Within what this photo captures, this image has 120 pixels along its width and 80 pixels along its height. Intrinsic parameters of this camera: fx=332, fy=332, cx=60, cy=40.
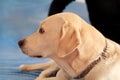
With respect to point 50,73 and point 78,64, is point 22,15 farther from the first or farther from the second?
point 78,64

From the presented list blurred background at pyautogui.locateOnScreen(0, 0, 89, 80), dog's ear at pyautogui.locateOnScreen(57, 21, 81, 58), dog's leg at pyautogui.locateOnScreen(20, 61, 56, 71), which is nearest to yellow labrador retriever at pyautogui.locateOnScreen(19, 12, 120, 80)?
dog's ear at pyautogui.locateOnScreen(57, 21, 81, 58)

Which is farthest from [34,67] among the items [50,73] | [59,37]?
[59,37]

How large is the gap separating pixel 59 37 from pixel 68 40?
76mm

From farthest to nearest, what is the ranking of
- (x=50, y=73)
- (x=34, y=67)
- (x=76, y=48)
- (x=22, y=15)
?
1. (x=22, y=15)
2. (x=34, y=67)
3. (x=50, y=73)
4. (x=76, y=48)

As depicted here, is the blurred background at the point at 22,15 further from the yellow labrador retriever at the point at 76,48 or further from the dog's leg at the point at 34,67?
the yellow labrador retriever at the point at 76,48

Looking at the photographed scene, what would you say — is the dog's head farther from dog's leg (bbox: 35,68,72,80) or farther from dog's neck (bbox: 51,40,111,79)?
dog's leg (bbox: 35,68,72,80)

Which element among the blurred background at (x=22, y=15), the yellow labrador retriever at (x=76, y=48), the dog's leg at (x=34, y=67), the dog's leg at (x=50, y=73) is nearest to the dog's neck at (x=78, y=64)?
the yellow labrador retriever at (x=76, y=48)

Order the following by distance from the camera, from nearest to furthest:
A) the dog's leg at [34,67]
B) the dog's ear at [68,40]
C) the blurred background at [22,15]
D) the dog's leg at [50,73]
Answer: the dog's ear at [68,40] < the dog's leg at [50,73] < the dog's leg at [34,67] < the blurred background at [22,15]

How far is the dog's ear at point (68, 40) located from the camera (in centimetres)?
136

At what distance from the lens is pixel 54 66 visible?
6.28ft

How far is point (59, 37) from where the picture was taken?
56.5 inches

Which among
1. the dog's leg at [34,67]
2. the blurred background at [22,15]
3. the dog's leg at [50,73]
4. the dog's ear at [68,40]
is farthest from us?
the blurred background at [22,15]

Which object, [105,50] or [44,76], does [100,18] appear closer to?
[44,76]

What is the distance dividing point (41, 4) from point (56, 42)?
45.7 inches
